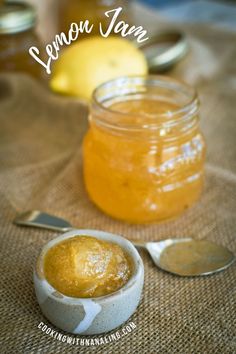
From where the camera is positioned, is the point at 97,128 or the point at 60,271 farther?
the point at 97,128

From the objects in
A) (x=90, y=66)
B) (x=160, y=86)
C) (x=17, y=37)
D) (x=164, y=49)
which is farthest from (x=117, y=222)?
(x=164, y=49)

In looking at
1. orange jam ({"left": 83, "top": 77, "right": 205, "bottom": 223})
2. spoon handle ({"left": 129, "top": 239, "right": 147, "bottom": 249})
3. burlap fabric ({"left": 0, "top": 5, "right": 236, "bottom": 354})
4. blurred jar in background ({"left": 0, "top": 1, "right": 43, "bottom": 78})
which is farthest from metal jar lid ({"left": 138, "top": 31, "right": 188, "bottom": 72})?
spoon handle ({"left": 129, "top": 239, "right": 147, "bottom": 249})

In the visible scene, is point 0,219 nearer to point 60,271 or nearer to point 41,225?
point 41,225

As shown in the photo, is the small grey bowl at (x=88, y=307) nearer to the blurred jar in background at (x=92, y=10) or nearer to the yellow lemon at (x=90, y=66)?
the yellow lemon at (x=90, y=66)

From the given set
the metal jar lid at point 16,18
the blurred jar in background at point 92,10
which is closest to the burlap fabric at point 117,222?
the metal jar lid at point 16,18

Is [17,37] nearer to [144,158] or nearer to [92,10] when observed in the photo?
[92,10]

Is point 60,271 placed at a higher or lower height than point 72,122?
higher

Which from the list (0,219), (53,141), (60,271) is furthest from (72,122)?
(60,271)
